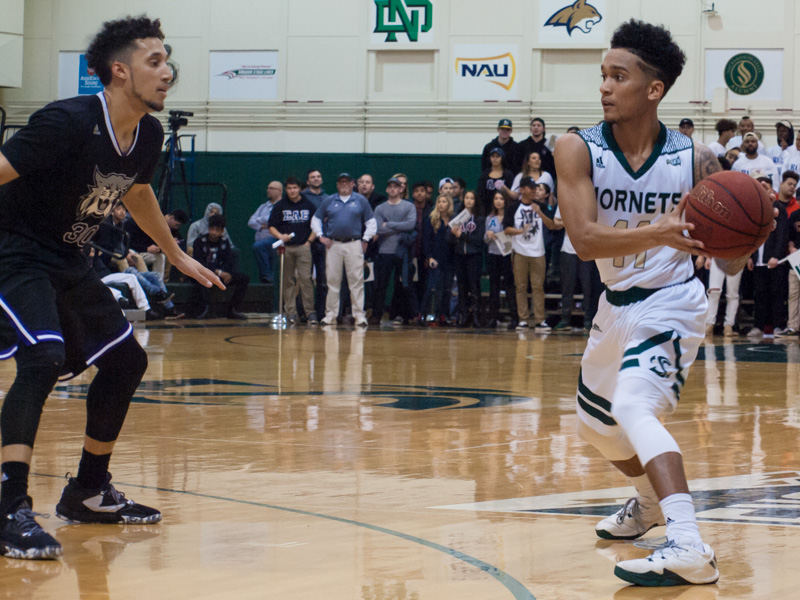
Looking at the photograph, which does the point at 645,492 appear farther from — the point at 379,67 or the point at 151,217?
the point at 379,67

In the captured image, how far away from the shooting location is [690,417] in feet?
23.1

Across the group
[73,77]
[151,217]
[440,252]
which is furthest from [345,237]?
[151,217]

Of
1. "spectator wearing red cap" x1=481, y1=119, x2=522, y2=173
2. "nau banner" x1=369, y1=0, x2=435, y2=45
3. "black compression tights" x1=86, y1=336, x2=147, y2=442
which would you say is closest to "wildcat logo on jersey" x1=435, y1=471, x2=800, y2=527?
"black compression tights" x1=86, y1=336, x2=147, y2=442

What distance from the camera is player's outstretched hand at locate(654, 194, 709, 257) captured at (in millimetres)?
3430

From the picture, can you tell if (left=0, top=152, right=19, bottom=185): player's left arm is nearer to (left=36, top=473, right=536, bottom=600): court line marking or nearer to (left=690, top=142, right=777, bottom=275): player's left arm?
(left=36, top=473, right=536, bottom=600): court line marking

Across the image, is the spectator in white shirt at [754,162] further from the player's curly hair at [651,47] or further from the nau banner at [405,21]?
the player's curly hair at [651,47]

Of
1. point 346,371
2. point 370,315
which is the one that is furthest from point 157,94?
point 370,315

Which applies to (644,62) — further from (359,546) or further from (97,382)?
(97,382)

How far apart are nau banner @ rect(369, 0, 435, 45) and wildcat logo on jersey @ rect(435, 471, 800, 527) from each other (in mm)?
17647

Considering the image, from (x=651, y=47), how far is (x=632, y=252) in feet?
2.42

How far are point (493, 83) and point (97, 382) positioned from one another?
1768 centimetres

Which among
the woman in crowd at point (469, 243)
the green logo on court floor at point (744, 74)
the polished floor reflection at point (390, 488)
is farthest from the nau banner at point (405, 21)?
the polished floor reflection at point (390, 488)

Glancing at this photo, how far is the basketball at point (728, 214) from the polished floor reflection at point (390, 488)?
37.6 inches

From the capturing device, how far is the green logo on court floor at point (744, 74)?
66.2 ft
